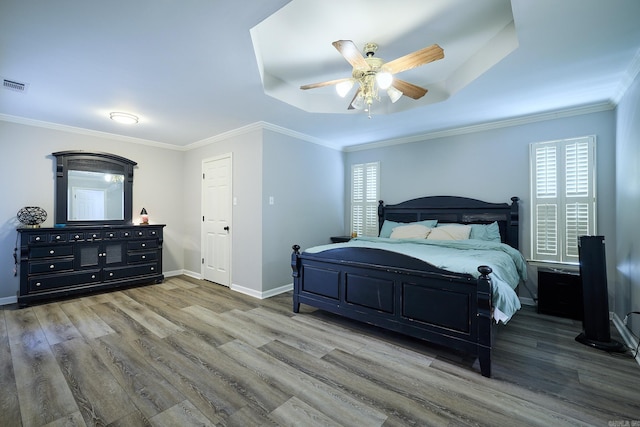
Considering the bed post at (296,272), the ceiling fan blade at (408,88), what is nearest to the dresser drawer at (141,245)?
the bed post at (296,272)

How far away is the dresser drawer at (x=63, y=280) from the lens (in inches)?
143

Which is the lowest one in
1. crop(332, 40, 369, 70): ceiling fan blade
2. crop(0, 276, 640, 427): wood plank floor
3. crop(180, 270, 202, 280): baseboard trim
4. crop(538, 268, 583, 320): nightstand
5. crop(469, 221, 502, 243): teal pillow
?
crop(0, 276, 640, 427): wood plank floor

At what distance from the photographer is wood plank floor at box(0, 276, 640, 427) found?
5.53 ft

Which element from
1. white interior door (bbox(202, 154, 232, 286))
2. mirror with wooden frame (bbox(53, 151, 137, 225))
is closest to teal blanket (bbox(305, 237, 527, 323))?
white interior door (bbox(202, 154, 232, 286))

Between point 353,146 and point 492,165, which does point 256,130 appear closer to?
point 353,146

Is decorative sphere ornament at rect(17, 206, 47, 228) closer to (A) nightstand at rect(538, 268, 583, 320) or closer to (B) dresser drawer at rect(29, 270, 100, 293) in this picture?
(B) dresser drawer at rect(29, 270, 100, 293)

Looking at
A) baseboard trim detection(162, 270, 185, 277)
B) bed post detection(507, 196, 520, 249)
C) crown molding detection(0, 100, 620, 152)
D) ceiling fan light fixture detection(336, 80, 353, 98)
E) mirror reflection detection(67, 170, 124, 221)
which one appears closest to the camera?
ceiling fan light fixture detection(336, 80, 353, 98)

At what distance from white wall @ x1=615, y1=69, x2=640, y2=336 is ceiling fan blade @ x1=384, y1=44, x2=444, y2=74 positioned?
6.54ft

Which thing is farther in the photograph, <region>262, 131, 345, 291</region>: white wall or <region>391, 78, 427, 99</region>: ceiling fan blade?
<region>262, 131, 345, 291</region>: white wall

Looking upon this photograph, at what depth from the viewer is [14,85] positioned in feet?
9.25

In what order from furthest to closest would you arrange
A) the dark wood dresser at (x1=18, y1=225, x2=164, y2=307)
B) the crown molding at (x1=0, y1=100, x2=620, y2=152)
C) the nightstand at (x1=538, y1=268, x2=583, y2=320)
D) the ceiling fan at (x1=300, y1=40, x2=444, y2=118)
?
the dark wood dresser at (x1=18, y1=225, x2=164, y2=307), the crown molding at (x1=0, y1=100, x2=620, y2=152), the nightstand at (x1=538, y1=268, x2=583, y2=320), the ceiling fan at (x1=300, y1=40, x2=444, y2=118)

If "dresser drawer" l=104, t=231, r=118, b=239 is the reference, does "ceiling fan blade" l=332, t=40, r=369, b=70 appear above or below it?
above

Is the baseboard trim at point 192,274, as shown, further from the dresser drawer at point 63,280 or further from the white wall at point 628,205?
the white wall at point 628,205

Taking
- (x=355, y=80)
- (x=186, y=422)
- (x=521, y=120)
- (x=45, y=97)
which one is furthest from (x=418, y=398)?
(x=45, y=97)
